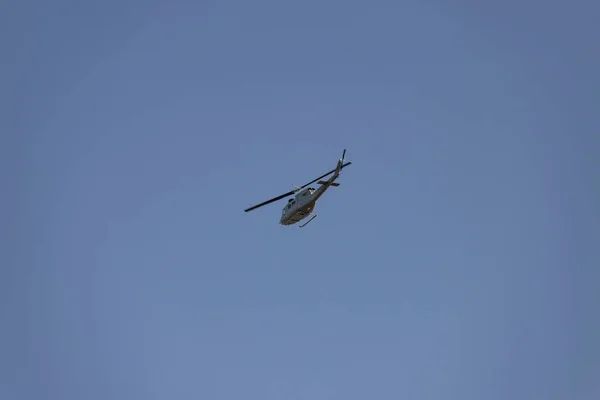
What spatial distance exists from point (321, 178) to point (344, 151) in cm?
449

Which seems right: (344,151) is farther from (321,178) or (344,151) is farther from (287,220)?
(287,220)

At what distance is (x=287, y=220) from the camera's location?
80562 millimetres

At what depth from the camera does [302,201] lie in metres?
78.5

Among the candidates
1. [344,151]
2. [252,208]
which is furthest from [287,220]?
[344,151]

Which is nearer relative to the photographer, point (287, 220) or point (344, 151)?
Result: point (344, 151)

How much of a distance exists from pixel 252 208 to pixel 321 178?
19.1 ft

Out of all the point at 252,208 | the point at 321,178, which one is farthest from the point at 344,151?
the point at 252,208

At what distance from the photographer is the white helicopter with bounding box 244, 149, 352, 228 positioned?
7544 centimetres

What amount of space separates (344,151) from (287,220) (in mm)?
10317

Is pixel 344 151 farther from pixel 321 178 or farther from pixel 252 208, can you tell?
pixel 252 208

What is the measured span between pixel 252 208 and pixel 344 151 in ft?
31.6

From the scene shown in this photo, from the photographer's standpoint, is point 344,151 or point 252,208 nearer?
point 344,151

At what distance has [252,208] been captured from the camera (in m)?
78.3

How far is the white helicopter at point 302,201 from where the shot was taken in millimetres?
75438
